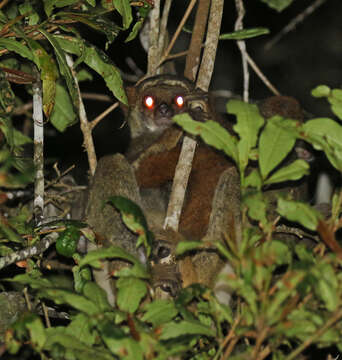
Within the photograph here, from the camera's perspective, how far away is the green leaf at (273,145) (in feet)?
7.86

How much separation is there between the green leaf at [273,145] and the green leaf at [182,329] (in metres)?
0.67

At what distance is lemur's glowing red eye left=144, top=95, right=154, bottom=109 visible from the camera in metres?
5.57

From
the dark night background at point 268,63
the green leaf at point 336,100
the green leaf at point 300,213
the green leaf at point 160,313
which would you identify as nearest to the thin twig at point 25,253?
the green leaf at point 160,313

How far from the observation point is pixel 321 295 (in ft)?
6.99

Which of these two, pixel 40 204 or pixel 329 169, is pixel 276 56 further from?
pixel 40 204

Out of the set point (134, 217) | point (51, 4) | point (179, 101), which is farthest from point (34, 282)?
point (179, 101)

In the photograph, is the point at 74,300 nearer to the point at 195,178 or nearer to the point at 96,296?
the point at 96,296

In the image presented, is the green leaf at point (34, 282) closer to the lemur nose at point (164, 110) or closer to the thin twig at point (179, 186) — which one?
the thin twig at point (179, 186)

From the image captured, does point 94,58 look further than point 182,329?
Yes

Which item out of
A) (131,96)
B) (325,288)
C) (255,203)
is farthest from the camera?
(131,96)

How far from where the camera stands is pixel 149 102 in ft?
18.3

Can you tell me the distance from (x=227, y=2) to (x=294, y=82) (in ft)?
7.29

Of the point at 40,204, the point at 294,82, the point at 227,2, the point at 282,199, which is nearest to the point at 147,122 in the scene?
the point at 40,204

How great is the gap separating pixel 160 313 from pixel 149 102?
10.9ft
